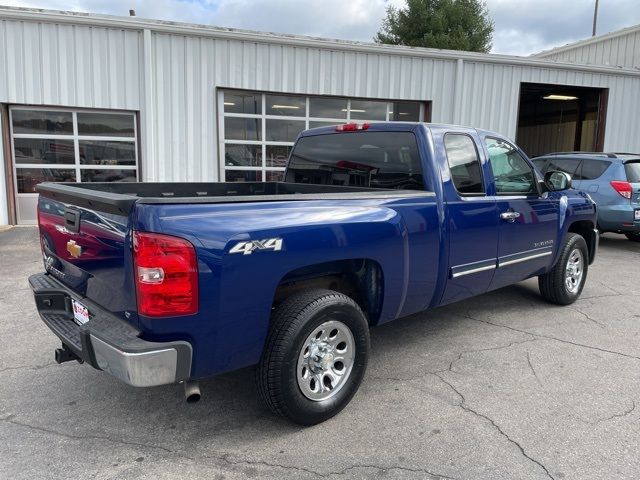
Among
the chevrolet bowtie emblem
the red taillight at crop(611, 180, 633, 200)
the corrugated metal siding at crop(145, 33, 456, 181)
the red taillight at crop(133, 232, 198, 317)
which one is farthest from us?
the corrugated metal siding at crop(145, 33, 456, 181)

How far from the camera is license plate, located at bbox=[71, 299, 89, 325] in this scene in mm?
2924

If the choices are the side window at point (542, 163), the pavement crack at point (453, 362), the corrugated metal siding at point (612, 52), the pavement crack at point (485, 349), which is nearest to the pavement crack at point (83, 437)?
the pavement crack at point (453, 362)

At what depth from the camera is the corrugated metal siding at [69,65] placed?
9.97 meters

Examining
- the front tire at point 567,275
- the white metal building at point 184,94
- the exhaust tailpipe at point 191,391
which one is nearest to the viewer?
the exhaust tailpipe at point 191,391

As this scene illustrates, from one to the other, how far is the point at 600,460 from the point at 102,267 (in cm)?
291

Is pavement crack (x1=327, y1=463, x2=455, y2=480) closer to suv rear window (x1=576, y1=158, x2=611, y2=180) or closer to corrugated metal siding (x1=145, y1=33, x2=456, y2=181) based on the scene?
suv rear window (x1=576, y1=158, x2=611, y2=180)

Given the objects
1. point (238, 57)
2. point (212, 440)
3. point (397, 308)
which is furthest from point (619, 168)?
point (212, 440)

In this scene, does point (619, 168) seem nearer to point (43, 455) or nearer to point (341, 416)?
point (341, 416)

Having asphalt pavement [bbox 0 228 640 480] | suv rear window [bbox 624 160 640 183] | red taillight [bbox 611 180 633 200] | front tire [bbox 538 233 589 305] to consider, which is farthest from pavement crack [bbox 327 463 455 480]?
suv rear window [bbox 624 160 640 183]

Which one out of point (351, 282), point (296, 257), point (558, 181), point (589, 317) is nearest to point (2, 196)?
point (351, 282)

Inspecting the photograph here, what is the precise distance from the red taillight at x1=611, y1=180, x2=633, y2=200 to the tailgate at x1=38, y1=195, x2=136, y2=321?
348 inches

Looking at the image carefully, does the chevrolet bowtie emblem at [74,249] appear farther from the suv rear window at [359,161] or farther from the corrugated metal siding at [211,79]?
the corrugated metal siding at [211,79]

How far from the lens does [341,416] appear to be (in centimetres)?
320

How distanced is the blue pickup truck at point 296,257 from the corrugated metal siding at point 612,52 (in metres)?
13.9
